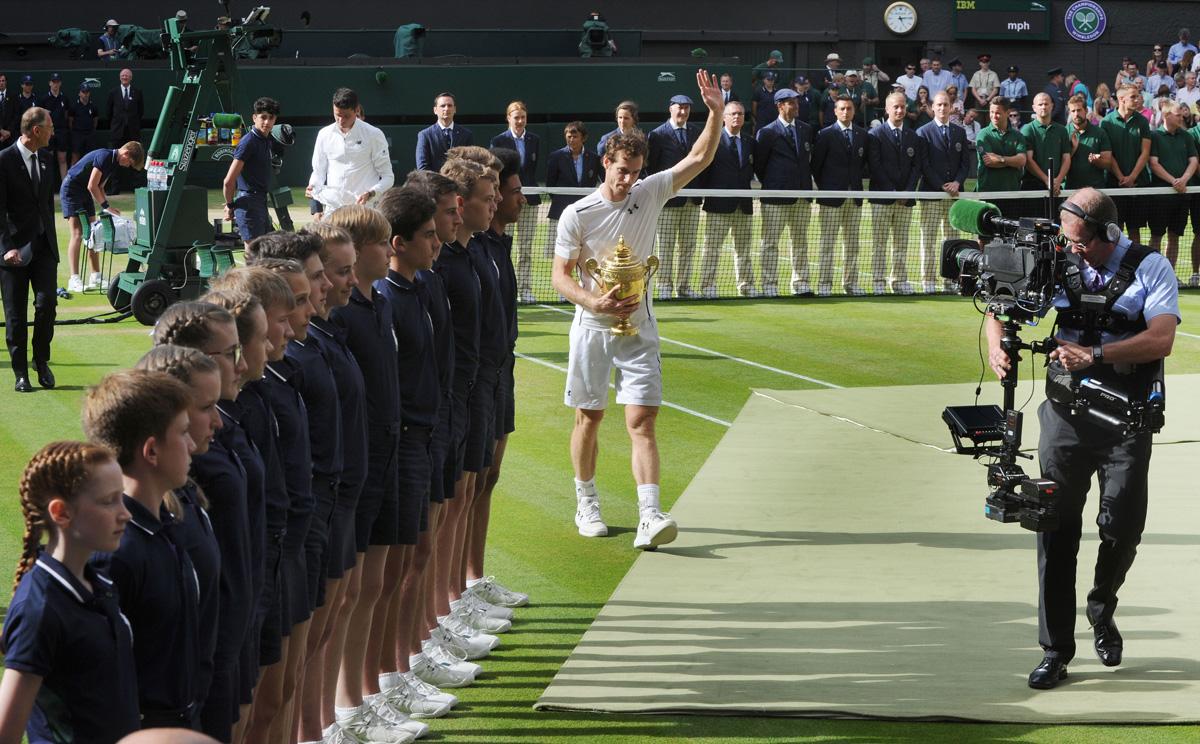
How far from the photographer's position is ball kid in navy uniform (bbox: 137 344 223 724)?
4.07m

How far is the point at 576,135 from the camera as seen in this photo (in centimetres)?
1852

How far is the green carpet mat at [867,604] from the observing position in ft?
21.6

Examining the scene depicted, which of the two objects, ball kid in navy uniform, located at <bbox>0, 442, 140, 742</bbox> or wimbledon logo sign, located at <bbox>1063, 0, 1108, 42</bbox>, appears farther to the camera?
wimbledon logo sign, located at <bbox>1063, 0, 1108, 42</bbox>

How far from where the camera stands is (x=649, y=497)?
882cm

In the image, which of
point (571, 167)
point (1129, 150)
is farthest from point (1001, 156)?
point (571, 167)

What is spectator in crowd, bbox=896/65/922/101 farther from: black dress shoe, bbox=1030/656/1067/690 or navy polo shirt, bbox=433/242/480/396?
black dress shoe, bbox=1030/656/1067/690

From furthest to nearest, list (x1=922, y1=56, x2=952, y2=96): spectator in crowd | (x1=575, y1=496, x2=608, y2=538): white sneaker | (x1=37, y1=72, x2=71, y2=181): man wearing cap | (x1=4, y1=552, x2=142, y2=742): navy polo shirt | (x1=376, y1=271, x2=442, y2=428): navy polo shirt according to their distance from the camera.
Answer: (x1=922, y1=56, x2=952, y2=96): spectator in crowd, (x1=37, y1=72, x2=71, y2=181): man wearing cap, (x1=575, y1=496, x2=608, y2=538): white sneaker, (x1=376, y1=271, x2=442, y2=428): navy polo shirt, (x1=4, y1=552, x2=142, y2=742): navy polo shirt

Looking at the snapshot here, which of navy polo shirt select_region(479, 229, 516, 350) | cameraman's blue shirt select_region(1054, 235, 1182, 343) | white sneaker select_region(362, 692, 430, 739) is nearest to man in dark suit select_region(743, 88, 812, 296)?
navy polo shirt select_region(479, 229, 516, 350)

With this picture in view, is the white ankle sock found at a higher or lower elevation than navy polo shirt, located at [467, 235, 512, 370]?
lower

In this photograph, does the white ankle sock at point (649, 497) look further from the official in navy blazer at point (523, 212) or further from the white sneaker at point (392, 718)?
the official in navy blazer at point (523, 212)

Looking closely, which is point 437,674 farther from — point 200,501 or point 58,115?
point 58,115

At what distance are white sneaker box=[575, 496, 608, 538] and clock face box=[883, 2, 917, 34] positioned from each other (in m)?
34.0

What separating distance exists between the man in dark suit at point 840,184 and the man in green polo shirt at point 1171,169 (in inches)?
148

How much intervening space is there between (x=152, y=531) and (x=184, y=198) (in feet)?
39.5
